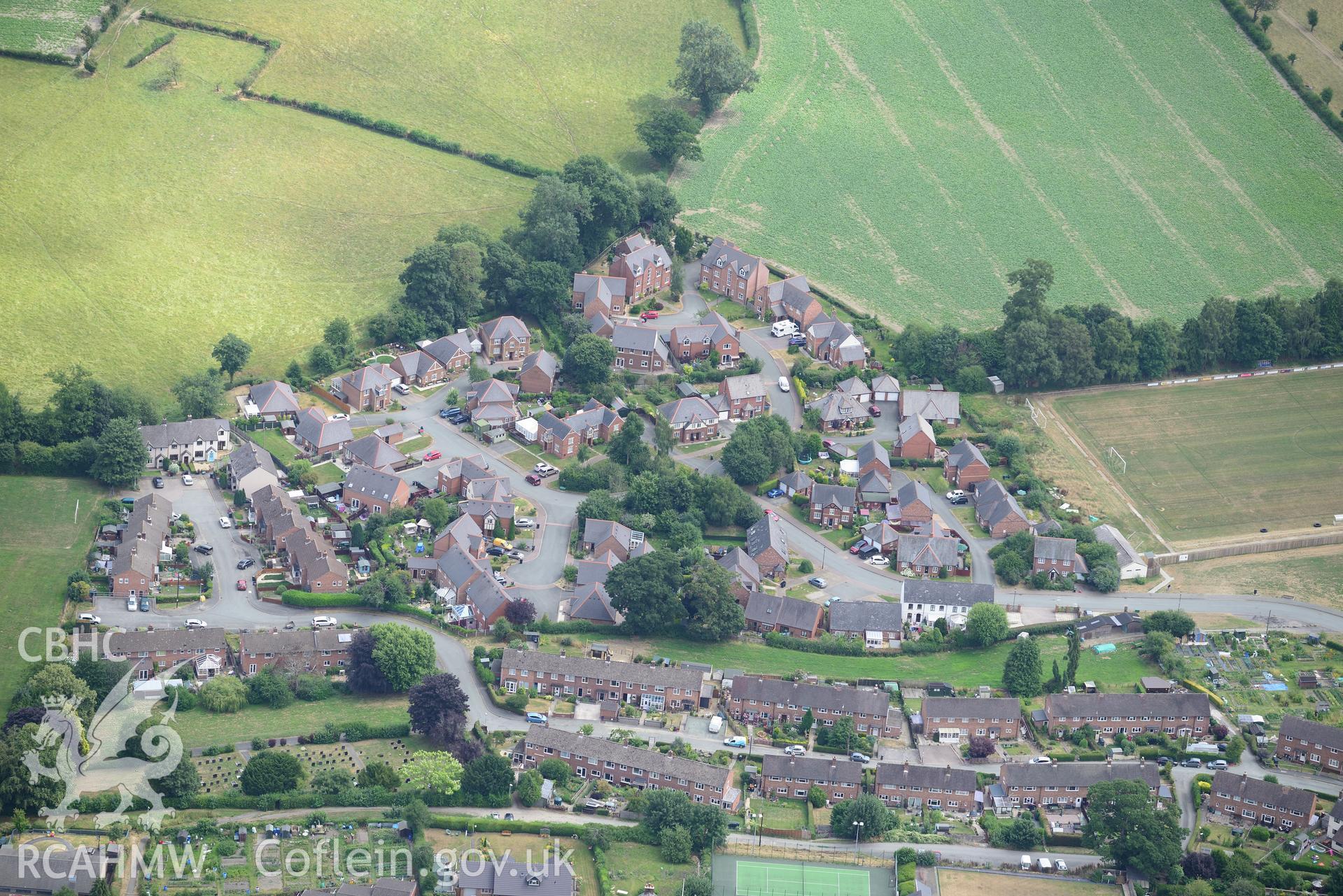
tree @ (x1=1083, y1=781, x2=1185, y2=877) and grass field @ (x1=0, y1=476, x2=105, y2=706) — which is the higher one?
tree @ (x1=1083, y1=781, x2=1185, y2=877)

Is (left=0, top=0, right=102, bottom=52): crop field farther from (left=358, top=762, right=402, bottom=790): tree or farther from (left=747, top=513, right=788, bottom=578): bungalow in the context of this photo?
(left=358, top=762, right=402, bottom=790): tree

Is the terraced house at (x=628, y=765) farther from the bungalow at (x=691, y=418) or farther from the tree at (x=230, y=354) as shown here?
the tree at (x=230, y=354)

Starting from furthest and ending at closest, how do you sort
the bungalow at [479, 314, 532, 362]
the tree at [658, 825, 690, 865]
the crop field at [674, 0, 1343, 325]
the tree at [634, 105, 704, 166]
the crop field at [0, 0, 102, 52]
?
1. the crop field at [0, 0, 102, 52]
2. the tree at [634, 105, 704, 166]
3. the crop field at [674, 0, 1343, 325]
4. the bungalow at [479, 314, 532, 362]
5. the tree at [658, 825, 690, 865]

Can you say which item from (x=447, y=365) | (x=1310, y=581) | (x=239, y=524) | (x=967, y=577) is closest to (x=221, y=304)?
(x=447, y=365)

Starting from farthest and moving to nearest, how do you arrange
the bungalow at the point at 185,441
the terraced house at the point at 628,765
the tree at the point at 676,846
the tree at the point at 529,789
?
the bungalow at the point at 185,441 < the terraced house at the point at 628,765 < the tree at the point at 529,789 < the tree at the point at 676,846

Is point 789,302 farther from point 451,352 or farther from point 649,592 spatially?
point 649,592

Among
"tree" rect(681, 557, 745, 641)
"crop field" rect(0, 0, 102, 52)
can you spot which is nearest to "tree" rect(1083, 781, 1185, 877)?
"tree" rect(681, 557, 745, 641)

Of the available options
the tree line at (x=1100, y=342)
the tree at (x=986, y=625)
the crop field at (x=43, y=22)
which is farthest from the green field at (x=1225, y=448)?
the crop field at (x=43, y=22)
